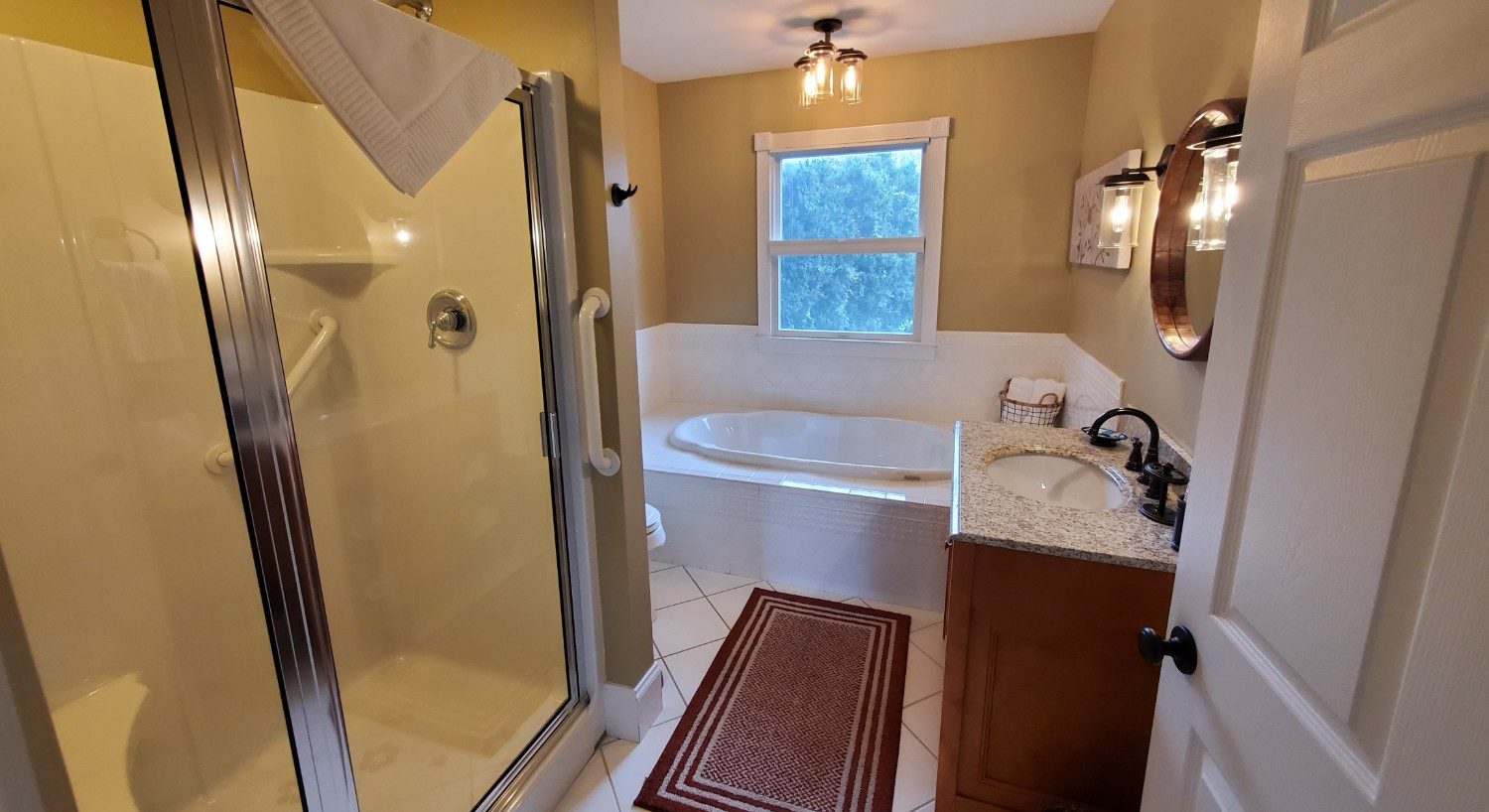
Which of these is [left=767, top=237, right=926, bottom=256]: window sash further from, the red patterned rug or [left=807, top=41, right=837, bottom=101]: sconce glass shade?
the red patterned rug

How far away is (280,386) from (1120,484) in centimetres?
177

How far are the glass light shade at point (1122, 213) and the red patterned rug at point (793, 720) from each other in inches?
61.9

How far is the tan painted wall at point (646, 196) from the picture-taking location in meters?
3.21

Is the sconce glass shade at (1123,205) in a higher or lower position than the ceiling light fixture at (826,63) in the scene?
lower

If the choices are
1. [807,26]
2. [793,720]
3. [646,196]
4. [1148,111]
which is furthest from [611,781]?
[807,26]

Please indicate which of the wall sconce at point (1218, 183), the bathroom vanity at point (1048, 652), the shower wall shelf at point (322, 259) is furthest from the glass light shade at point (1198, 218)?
the shower wall shelf at point (322, 259)

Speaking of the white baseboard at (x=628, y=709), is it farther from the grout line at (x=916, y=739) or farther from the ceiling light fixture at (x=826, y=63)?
the ceiling light fixture at (x=826, y=63)

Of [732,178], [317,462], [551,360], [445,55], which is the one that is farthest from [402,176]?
[732,178]

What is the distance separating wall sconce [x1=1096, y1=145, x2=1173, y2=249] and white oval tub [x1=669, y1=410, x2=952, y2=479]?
50.2 inches

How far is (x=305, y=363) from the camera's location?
1.63m

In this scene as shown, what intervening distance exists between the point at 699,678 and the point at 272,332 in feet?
5.42

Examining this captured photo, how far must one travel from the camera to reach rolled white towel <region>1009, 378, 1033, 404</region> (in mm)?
3006

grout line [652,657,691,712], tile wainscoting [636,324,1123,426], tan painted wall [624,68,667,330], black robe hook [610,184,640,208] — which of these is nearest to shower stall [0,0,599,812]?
black robe hook [610,184,640,208]

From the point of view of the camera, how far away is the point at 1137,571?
1.18 m
